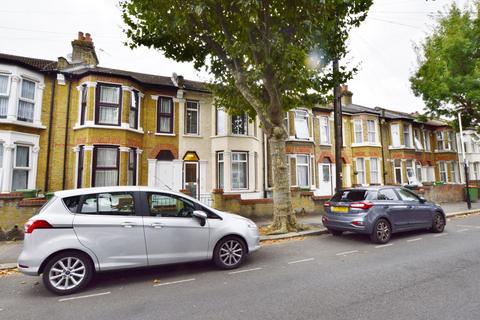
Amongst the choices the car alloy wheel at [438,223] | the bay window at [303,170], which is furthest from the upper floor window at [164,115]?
the car alloy wheel at [438,223]

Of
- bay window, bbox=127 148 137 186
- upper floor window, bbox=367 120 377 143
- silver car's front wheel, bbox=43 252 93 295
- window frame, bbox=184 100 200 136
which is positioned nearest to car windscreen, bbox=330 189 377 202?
silver car's front wheel, bbox=43 252 93 295

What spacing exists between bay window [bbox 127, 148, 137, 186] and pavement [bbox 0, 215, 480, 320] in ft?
26.2

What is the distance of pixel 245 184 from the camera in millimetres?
14859

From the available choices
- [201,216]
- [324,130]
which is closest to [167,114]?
[201,216]

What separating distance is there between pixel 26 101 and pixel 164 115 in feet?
20.5

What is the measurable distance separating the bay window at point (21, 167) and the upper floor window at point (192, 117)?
777 cm

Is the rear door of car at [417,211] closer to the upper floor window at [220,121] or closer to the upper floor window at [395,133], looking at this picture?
the upper floor window at [220,121]

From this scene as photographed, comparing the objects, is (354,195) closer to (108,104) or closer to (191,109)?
(191,109)

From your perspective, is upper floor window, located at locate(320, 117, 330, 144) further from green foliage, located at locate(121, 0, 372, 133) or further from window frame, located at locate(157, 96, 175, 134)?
window frame, located at locate(157, 96, 175, 134)

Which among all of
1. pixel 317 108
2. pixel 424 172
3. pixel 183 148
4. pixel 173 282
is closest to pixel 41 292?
pixel 173 282

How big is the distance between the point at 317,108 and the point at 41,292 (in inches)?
724

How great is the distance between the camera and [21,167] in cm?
1148

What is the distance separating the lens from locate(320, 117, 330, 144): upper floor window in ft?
63.8

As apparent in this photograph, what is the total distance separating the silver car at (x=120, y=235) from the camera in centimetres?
422
